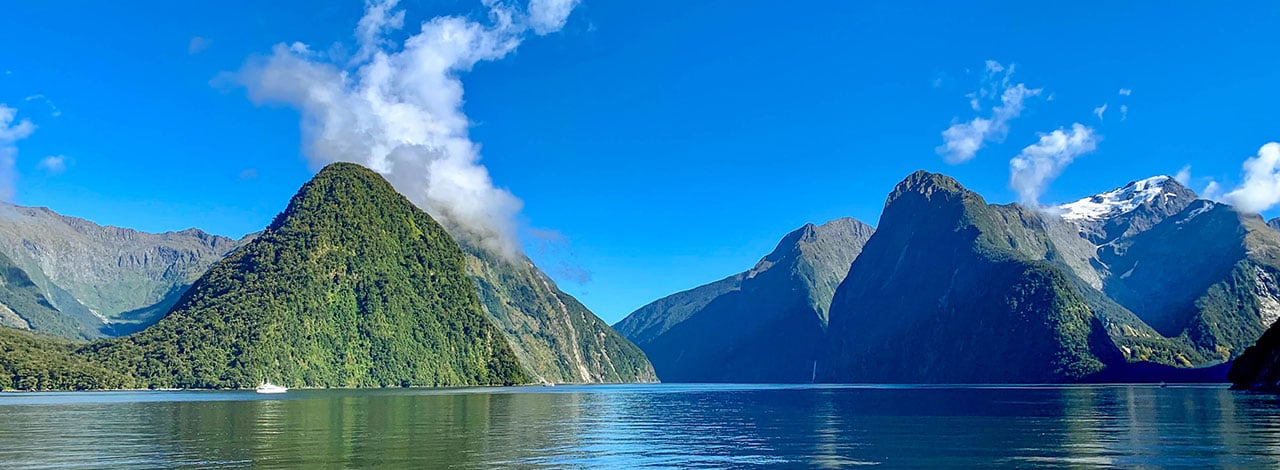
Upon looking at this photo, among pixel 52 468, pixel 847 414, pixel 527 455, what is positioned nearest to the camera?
pixel 52 468

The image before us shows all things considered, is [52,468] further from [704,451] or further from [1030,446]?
[1030,446]

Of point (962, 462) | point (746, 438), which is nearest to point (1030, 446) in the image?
point (962, 462)

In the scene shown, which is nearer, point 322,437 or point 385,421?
point 322,437

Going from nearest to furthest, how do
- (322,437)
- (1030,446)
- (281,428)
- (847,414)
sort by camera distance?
(1030,446)
(322,437)
(281,428)
(847,414)

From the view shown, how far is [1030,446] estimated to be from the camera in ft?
232

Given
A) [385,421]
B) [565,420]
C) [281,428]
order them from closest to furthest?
1. [281,428]
2. [385,421]
3. [565,420]

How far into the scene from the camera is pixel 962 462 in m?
59.4

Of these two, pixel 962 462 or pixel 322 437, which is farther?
pixel 322 437

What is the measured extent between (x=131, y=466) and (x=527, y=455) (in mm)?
23455

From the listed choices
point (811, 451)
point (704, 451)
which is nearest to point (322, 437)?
point (704, 451)

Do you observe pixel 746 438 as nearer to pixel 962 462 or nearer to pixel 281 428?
pixel 962 462

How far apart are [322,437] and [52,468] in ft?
82.4

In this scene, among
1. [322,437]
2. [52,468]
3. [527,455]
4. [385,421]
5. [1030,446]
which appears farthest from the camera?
[385,421]

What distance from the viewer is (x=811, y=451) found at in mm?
69000
